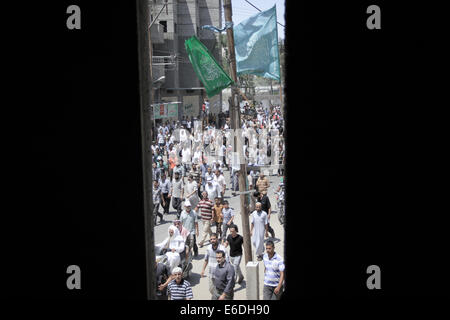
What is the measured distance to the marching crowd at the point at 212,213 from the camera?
22.9ft

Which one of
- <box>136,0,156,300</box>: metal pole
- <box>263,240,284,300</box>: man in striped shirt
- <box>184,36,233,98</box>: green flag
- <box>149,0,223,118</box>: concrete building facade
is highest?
<box>149,0,223,118</box>: concrete building facade

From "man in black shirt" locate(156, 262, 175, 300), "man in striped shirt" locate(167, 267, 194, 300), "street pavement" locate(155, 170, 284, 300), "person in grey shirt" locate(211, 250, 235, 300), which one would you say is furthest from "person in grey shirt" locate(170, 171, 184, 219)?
"man in striped shirt" locate(167, 267, 194, 300)

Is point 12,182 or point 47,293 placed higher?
point 12,182

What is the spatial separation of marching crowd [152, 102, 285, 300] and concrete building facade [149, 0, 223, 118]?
12.7m

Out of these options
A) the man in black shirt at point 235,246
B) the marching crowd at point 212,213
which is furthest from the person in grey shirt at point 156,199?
the man in black shirt at point 235,246

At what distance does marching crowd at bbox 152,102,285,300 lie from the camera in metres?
6.98

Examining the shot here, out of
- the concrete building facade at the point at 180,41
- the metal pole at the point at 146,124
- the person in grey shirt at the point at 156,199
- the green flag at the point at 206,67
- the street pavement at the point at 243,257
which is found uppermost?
the concrete building facade at the point at 180,41

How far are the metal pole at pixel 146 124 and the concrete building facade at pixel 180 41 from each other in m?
30.1

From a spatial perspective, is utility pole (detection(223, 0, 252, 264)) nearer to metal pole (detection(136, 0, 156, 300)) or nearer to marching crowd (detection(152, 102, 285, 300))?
marching crowd (detection(152, 102, 285, 300))

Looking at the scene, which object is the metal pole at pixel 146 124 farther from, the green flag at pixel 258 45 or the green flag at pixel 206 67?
the green flag at pixel 258 45
